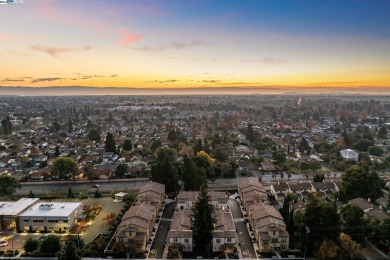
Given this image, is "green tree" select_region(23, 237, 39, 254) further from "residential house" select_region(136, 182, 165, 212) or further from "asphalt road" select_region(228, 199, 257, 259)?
"asphalt road" select_region(228, 199, 257, 259)

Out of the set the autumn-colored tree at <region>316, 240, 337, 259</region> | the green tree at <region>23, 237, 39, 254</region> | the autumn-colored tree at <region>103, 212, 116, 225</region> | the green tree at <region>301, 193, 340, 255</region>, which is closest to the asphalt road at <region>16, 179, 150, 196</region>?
the autumn-colored tree at <region>103, 212, 116, 225</region>

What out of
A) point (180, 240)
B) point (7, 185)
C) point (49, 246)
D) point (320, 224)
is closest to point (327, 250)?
point (320, 224)

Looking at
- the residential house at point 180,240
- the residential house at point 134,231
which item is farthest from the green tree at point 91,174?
the residential house at point 180,240

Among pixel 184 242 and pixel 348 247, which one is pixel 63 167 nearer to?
pixel 184 242

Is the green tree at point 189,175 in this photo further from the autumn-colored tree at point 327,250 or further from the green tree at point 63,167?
the autumn-colored tree at point 327,250

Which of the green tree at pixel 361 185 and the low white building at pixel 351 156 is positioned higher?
the green tree at pixel 361 185

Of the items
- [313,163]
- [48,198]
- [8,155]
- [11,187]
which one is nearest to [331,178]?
[313,163]

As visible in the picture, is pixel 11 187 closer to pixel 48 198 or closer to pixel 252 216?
pixel 48 198
